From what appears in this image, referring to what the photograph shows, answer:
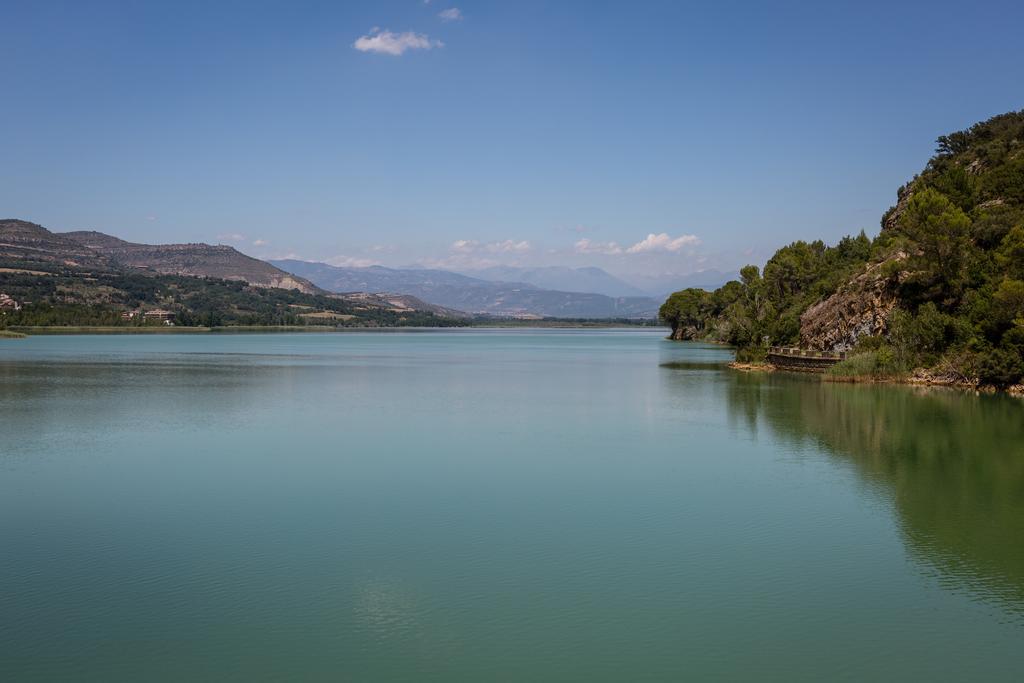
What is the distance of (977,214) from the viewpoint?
170 ft

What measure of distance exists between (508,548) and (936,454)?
16469 millimetres

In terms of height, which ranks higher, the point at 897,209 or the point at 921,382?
the point at 897,209

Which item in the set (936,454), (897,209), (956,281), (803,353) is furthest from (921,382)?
(897,209)

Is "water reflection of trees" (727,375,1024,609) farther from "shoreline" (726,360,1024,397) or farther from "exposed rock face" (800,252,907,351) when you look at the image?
"exposed rock face" (800,252,907,351)

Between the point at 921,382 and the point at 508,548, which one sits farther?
the point at 921,382

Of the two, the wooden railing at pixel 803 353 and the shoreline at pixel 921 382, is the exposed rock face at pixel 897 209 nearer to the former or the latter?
the wooden railing at pixel 803 353

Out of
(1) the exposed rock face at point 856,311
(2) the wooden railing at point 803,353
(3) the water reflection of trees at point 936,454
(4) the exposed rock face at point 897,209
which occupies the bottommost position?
(3) the water reflection of trees at point 936,454

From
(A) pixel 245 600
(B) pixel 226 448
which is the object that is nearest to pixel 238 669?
(A) pixel 245 600

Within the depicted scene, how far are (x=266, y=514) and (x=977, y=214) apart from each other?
49716 mm

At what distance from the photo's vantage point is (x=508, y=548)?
14.8 m

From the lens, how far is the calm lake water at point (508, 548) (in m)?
10.3

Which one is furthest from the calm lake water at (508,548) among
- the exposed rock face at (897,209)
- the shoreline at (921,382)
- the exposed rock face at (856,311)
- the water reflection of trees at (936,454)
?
the exposed rock face at (897,209)

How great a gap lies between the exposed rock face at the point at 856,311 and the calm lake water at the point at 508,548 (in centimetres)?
2135

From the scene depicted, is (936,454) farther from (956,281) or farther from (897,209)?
(897,209)
